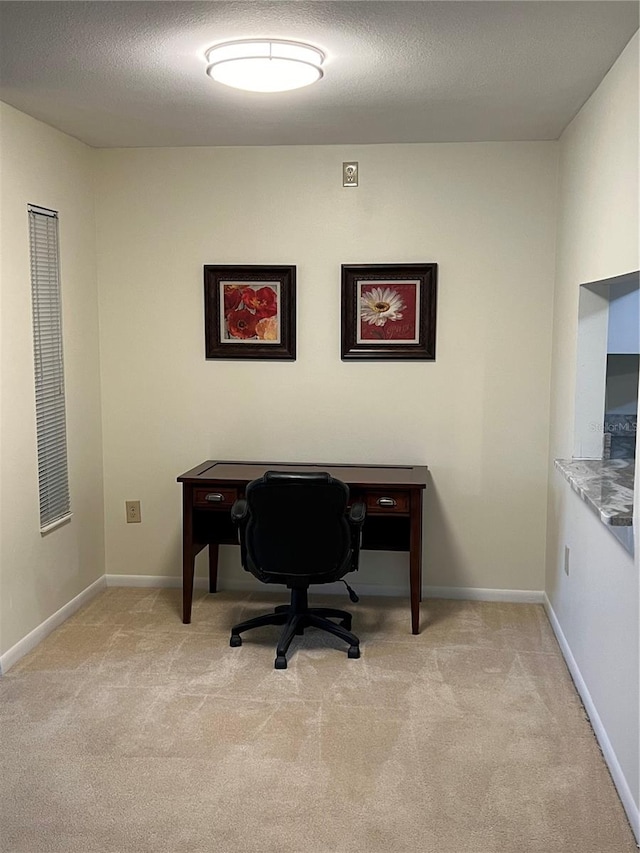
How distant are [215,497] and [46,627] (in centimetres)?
99

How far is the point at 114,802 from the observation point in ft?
8.29

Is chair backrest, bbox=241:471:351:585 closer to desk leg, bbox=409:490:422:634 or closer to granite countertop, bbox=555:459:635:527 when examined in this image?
desk leg, bbox=409:490:422:634

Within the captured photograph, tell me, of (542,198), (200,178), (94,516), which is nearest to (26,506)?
(94,516)

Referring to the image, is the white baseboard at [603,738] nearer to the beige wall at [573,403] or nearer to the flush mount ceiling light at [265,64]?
the beige wall at [573,403]

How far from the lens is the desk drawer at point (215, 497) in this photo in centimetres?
394

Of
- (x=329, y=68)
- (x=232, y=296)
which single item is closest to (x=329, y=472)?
(x=232, y=296)

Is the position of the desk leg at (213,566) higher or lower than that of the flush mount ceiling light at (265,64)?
lower

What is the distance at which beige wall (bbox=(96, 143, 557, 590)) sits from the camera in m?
4.19

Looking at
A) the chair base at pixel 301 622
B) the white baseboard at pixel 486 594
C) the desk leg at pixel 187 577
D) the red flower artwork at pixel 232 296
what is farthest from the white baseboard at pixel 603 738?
the red flower artwork at pixel 232 296

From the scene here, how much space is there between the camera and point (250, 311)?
4.35 metres

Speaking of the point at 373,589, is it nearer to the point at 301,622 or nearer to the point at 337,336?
the point at 301,622

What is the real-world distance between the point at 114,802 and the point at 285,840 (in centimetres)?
56

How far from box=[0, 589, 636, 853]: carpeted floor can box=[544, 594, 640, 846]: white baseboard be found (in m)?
0.03

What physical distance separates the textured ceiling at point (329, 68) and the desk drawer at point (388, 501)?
5.55ft
